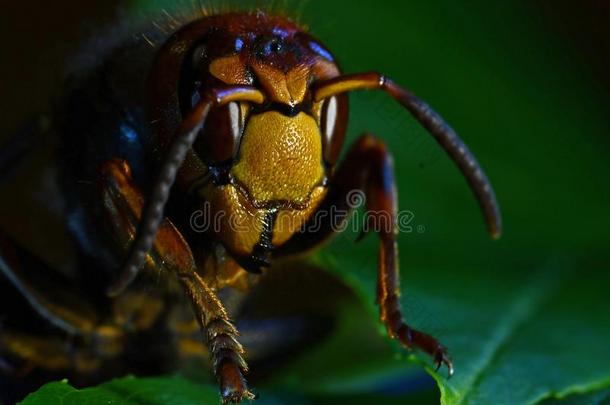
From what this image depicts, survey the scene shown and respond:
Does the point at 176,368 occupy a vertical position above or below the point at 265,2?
below

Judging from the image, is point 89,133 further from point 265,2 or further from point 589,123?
point 589,123

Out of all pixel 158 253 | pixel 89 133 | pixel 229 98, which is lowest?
pixel 158 253

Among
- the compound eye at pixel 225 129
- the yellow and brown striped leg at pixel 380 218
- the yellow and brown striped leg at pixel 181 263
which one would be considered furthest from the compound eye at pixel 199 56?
the yellow and brown striped leg at pixel 380 218

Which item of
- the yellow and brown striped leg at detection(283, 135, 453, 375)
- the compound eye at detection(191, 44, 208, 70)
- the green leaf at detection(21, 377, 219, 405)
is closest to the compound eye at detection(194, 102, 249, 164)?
the compound eye at detection(191, 44, 208, 70)

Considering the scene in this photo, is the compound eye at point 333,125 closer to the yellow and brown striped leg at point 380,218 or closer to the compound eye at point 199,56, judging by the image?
the yellow and brown striped leg at point 380,218

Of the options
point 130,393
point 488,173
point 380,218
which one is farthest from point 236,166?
point 488,173

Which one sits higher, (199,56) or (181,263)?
(199,56)

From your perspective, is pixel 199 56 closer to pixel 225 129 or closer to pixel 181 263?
pixel 225 129

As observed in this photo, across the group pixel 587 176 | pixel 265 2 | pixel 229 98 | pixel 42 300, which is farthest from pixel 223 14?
pixel 587 176
